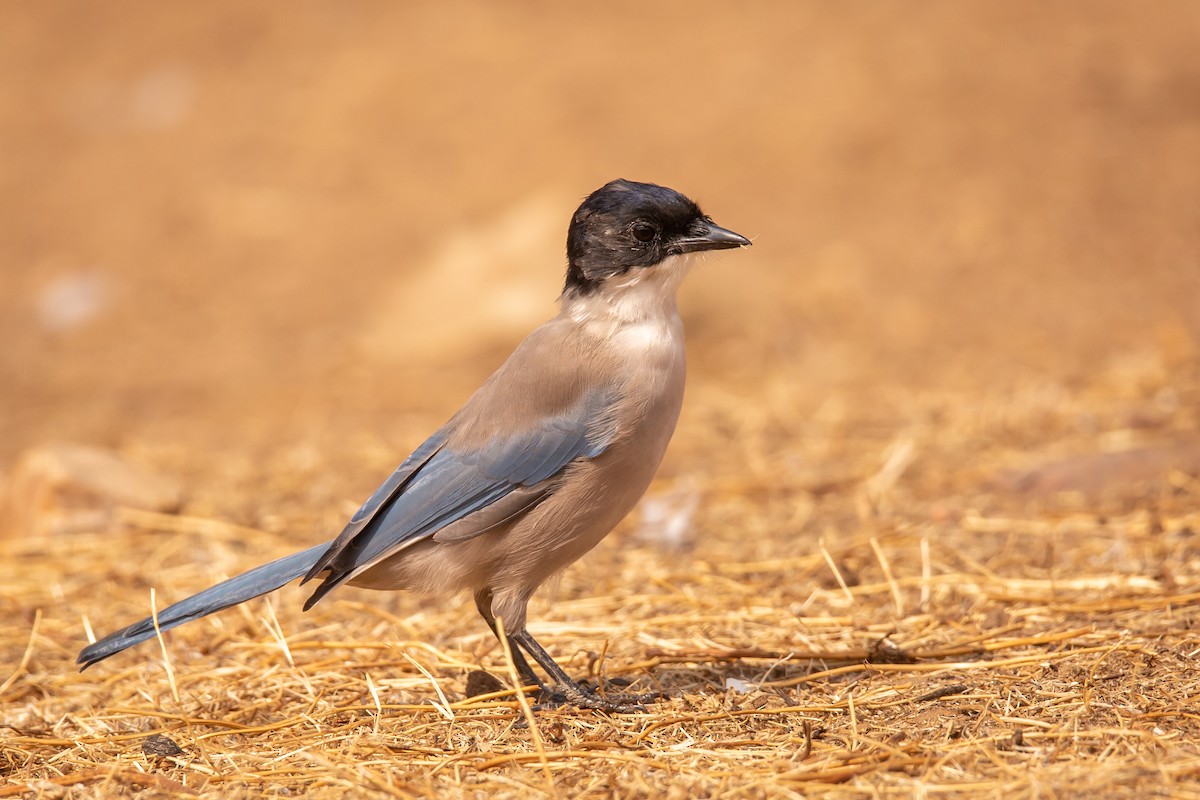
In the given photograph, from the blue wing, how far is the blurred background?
254 centimetres

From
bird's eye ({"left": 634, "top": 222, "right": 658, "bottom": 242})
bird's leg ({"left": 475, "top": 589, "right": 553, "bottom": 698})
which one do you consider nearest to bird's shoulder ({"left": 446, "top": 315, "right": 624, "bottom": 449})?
bird's eye ({"left": 634, "top": 222, "right": 658, "bottom": 242})

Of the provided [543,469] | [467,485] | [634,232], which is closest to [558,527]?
[543,469]

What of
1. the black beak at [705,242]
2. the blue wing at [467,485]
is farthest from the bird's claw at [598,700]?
the black beak at [705,242]

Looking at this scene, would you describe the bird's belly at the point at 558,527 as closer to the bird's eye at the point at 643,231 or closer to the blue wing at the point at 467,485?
the blue wing at the point at 467,485

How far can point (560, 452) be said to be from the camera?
3984 millimetres

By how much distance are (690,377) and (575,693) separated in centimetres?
543

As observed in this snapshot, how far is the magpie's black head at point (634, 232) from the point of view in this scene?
4223 mm

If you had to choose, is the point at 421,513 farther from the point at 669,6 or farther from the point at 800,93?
the point at 669,6

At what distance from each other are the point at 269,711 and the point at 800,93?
9667 mm

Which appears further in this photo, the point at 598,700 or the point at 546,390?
the point at 546,390

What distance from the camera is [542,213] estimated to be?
1052 cm

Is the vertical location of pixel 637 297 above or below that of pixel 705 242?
below

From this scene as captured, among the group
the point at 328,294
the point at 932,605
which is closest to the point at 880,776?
the point at 932,605

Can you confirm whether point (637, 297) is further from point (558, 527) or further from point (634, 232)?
point (558, 527)
